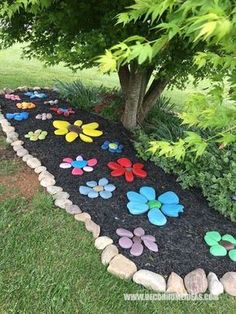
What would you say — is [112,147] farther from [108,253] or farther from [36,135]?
[108,253]

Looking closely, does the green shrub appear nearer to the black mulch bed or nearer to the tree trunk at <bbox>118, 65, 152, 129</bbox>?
the black mulch bed

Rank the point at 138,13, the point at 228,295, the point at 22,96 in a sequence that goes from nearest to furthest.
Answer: the point at 138,13
the point at 228,295
the point at 22,96

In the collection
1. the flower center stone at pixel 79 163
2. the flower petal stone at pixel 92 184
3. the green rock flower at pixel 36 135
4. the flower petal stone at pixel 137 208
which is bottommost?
the green rock flower at pixel 36 135

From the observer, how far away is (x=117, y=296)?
2582 mm

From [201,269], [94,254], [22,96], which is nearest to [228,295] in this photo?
[201,269]

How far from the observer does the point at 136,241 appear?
2959 millimetres

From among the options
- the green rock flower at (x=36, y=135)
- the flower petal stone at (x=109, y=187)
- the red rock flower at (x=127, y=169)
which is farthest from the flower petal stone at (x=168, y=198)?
the green rock flower at (x=36, y=135)

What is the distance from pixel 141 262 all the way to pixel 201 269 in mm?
433

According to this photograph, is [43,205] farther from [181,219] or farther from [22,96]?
[22,96]

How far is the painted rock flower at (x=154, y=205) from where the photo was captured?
3.25 m

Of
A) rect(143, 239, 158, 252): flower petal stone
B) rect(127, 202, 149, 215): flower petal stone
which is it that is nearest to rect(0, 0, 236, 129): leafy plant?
rect(127, 202, 149, 215): flower petal stone

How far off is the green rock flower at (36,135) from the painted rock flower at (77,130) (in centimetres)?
14

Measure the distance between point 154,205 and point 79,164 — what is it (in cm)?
89

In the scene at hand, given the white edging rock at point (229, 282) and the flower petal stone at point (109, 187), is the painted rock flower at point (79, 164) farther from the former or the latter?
the white edging rock at point (229, 282)
